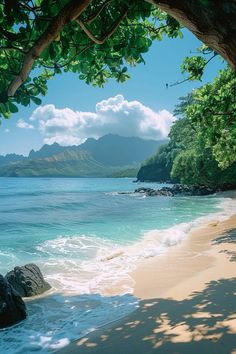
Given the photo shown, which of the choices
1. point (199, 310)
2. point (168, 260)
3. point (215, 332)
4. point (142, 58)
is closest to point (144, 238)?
point (168, 260)

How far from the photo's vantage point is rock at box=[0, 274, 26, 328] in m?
7.72

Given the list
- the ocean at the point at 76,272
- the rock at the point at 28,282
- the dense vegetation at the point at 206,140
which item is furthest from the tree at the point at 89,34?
the rock at the point at 28,282

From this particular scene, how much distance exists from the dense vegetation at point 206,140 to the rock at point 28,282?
6624 mm

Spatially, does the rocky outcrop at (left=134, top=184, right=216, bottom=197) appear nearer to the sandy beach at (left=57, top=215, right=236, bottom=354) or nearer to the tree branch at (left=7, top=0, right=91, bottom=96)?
the sandy beach at (left=57, top=215, right=236, bottom=354)

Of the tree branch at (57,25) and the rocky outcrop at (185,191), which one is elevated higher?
the tree branch at (57,25)

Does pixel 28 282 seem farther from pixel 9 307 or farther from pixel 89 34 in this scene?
pixel 89 34

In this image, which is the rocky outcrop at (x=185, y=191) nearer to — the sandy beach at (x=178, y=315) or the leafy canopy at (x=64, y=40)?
the sandy beach at (x=178, y=315)

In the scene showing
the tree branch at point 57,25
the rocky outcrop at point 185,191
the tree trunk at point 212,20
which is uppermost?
the tree branch at point 57,25

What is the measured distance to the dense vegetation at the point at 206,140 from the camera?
1055 cm

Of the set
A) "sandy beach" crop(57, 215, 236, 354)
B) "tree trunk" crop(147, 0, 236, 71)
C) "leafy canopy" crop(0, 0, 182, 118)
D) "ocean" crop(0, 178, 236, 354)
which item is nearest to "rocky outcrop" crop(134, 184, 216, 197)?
"ocean" crop(0, 178, 236, 354)

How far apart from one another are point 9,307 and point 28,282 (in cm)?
239

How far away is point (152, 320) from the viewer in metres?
6.91

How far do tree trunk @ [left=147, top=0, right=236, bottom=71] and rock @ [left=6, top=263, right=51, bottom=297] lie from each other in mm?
8905

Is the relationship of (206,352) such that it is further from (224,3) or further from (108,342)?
(224,3)
